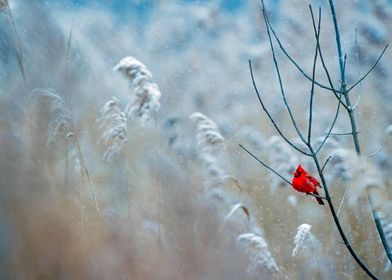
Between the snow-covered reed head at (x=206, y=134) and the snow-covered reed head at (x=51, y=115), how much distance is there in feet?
1.49

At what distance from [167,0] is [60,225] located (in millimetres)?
915

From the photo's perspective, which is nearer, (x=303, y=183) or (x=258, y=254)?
(x=303, y=183)

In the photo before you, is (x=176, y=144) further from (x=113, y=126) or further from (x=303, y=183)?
(x=303, y=183)

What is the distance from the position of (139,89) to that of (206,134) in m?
0.27

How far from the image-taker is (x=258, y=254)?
5.48ft

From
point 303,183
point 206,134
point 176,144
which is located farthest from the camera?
point 176,144

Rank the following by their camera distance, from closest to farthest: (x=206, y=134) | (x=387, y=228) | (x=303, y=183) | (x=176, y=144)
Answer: (x=303, y=183), (x=387, y=228), (x=206, y=134), (x=176, y=144)

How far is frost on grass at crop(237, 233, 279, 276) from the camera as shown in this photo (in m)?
1.66

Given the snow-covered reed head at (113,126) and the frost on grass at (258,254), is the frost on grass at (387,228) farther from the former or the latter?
the snow-covered reed head at (113,126)

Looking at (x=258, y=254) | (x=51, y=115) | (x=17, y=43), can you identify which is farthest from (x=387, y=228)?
(x=17, y=43)

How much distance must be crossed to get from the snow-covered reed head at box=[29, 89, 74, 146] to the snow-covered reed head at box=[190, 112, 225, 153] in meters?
0.45

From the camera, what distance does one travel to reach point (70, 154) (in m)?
1.83

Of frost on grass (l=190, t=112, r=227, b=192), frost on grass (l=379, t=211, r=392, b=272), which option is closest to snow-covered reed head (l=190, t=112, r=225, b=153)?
frost on grass (l=190, t=112, r=227, b=192)

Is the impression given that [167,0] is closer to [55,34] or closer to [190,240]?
[55,34]
